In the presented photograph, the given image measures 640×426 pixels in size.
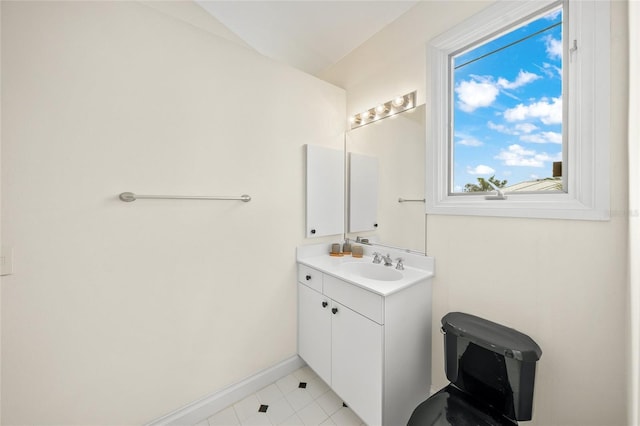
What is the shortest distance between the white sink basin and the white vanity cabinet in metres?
0.21

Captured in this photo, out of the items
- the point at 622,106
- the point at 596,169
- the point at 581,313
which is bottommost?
the point at 581,313

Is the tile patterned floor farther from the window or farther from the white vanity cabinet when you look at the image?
the window

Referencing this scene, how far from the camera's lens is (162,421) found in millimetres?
1346

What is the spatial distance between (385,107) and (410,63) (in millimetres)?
310

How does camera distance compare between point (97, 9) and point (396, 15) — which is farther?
point (396, 15)

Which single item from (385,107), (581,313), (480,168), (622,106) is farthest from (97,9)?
(581,313)

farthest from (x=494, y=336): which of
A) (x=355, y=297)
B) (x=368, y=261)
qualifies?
(x=368, y=261)

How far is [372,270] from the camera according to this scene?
175 centimetres

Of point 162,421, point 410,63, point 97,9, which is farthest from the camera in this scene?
point 410,63

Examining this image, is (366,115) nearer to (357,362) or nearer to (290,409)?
(357,362)

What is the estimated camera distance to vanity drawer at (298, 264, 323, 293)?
1675mm

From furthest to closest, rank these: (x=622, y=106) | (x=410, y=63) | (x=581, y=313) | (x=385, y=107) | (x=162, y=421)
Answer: (x=385, y=107) < (x=410, y=63) < (x=162, y=421) < (x=581, y=313) < (x=622, y=106)

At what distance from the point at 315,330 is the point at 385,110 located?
1.68 m

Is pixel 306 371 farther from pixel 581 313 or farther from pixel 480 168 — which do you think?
pixel 480 168
